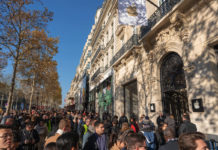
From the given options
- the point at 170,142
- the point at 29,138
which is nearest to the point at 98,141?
the point at 170,142

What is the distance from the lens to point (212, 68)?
5.82 m

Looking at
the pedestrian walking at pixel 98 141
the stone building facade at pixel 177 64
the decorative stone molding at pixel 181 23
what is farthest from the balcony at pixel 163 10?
the pedestrian walking at pixel 98 141

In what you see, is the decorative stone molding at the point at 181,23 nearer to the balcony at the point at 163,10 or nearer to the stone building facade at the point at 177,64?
the stone building facade at the point at 177,64

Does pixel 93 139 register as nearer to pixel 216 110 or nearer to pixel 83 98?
pixel 216 110

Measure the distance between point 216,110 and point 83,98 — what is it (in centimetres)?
2915

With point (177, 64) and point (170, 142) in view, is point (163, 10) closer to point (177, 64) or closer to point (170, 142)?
point (177, 64)

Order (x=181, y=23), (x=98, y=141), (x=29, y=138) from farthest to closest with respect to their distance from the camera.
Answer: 1. (x=181, y=23)
2. (x=29, y=138)
3. (x=98, y=141)

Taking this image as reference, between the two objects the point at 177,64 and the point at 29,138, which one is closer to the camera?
the point at 29,138

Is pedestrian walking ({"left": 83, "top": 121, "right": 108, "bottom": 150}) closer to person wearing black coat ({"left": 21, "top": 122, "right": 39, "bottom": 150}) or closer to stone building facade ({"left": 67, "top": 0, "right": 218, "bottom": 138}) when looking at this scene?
person wearing black coat ({"left": 21, "top": 122, "right": 39, "bottom": 150})

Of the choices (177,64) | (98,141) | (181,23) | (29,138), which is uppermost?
(181,23)

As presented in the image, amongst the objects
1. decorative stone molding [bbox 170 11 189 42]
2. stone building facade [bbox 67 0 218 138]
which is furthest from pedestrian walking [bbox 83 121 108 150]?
decorative stone molding [bbox 170 11 189 42]

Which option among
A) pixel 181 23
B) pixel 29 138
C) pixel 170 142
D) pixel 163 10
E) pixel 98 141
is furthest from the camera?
pixel 163 10

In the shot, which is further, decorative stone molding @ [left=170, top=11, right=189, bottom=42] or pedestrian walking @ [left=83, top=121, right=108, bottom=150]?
decorative stone molding @ [left=170, top=11, right=189, bottom=42]

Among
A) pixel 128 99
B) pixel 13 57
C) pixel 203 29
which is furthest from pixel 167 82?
pixel 13 57
